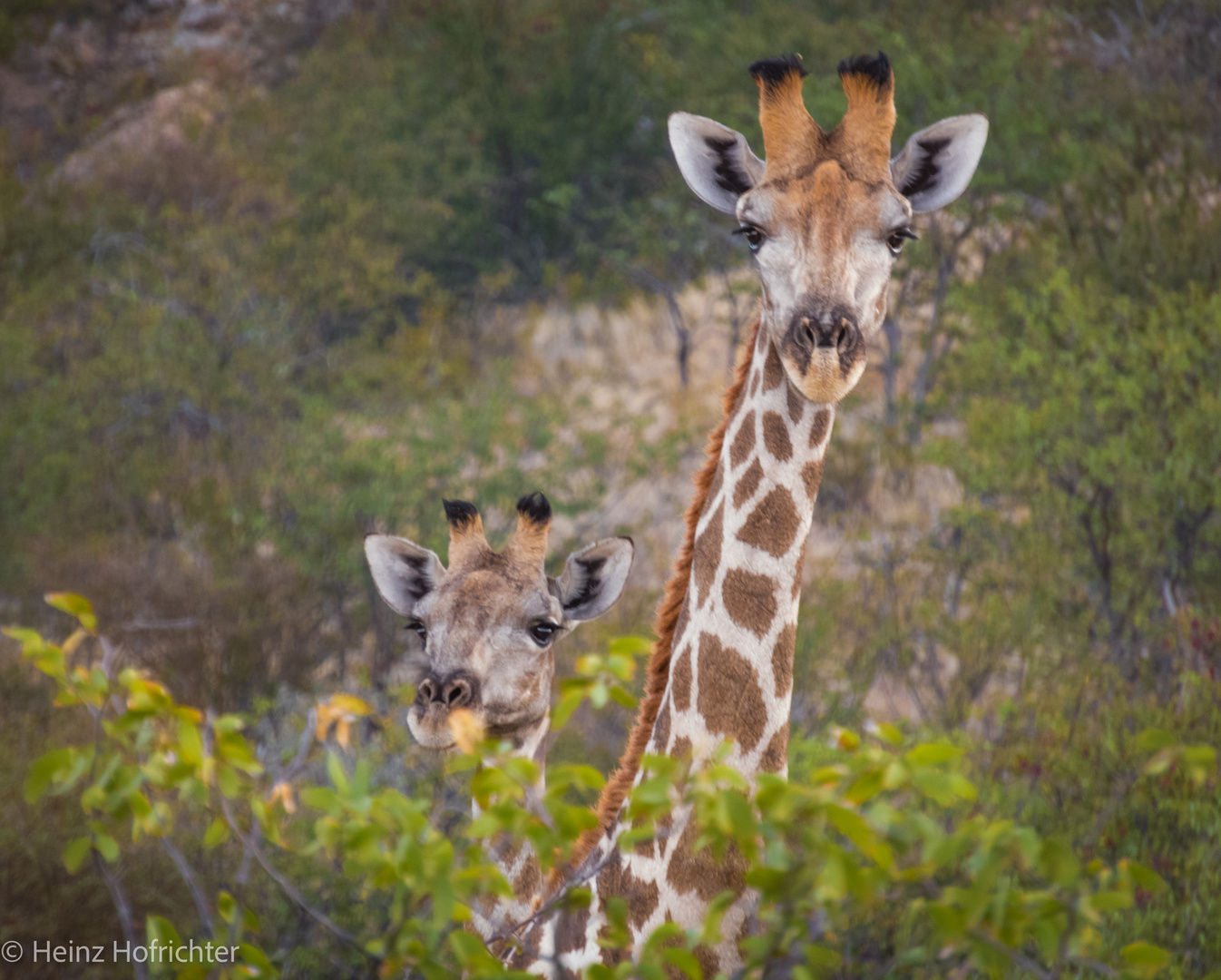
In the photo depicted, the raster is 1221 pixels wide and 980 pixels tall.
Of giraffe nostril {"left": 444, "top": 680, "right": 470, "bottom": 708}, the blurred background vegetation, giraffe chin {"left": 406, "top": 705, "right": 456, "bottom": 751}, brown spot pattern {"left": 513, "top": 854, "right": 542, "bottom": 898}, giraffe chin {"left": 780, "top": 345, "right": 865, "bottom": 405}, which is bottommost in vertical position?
the blurred background vegetation

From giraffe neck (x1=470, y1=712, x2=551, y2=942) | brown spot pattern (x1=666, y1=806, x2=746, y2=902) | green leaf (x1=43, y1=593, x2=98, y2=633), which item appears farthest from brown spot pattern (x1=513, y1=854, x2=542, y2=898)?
green leaf (x1=43, y1=593, x2=98, y2=633)

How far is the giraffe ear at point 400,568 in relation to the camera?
5277mm

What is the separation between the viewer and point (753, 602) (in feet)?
13.0

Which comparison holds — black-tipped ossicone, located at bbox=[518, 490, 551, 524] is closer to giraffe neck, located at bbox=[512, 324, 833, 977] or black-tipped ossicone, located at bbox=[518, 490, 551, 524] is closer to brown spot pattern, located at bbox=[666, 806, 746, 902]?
giraffe neck, located at bbox=[512, 324, 833, 977]

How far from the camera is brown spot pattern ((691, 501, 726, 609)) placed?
4070 mm

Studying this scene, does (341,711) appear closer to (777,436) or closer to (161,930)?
(161,930)

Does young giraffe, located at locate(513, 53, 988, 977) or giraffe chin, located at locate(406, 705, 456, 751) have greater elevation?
young giraffe, located at locate(513, 53, 988, 977)

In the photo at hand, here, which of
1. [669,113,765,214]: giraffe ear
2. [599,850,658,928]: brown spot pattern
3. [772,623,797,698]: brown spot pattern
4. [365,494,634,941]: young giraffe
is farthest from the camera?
[365,494,634,941]: young giraffe

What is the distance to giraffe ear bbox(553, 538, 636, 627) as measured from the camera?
→ 203 inches

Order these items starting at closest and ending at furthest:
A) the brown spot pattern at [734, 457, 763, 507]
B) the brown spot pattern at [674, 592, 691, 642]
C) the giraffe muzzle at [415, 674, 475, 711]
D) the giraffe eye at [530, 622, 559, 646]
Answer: the brown spot pattern at [734, 457, 763, 507], the brown spot pattern at [674, 592, 691, 642], the giraffe muzzle at [415, 674, 475, 711], the giraffe eye at [530, 622, 559, 646]

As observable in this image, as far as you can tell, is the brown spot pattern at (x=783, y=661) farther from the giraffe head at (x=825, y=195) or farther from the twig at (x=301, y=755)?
the twig at (x=301, y=755)

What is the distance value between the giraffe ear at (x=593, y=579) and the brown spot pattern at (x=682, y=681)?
3.41 feet

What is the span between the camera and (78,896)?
27.8ft

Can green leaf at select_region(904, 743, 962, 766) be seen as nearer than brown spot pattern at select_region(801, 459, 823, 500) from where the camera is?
Yes
